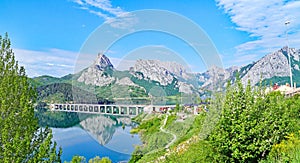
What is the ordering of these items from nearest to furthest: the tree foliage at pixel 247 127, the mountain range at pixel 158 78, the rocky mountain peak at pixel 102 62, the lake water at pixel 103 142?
1. the tree foliage at pixel 247 127
2. the mountain range at pixel 158 78
3. the rocky mountain peak at pixel 102 62
4. the lake water at pixel 103 142

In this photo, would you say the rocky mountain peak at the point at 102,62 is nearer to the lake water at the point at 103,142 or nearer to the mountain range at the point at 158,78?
the mountain range at the point at 158,78

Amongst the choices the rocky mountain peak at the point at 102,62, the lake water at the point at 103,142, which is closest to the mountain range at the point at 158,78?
the rocky mountain peak at the point at 102,62

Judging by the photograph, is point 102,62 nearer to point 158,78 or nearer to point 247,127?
point 158,78

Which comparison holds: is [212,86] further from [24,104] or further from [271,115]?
[24,104]

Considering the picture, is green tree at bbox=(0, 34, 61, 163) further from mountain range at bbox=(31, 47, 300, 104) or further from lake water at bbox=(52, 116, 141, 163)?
lake water at bbox=(52, 116, 141, 163)

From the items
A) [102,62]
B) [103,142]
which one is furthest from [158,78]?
[103,142]

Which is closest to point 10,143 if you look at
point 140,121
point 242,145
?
point 242,145
